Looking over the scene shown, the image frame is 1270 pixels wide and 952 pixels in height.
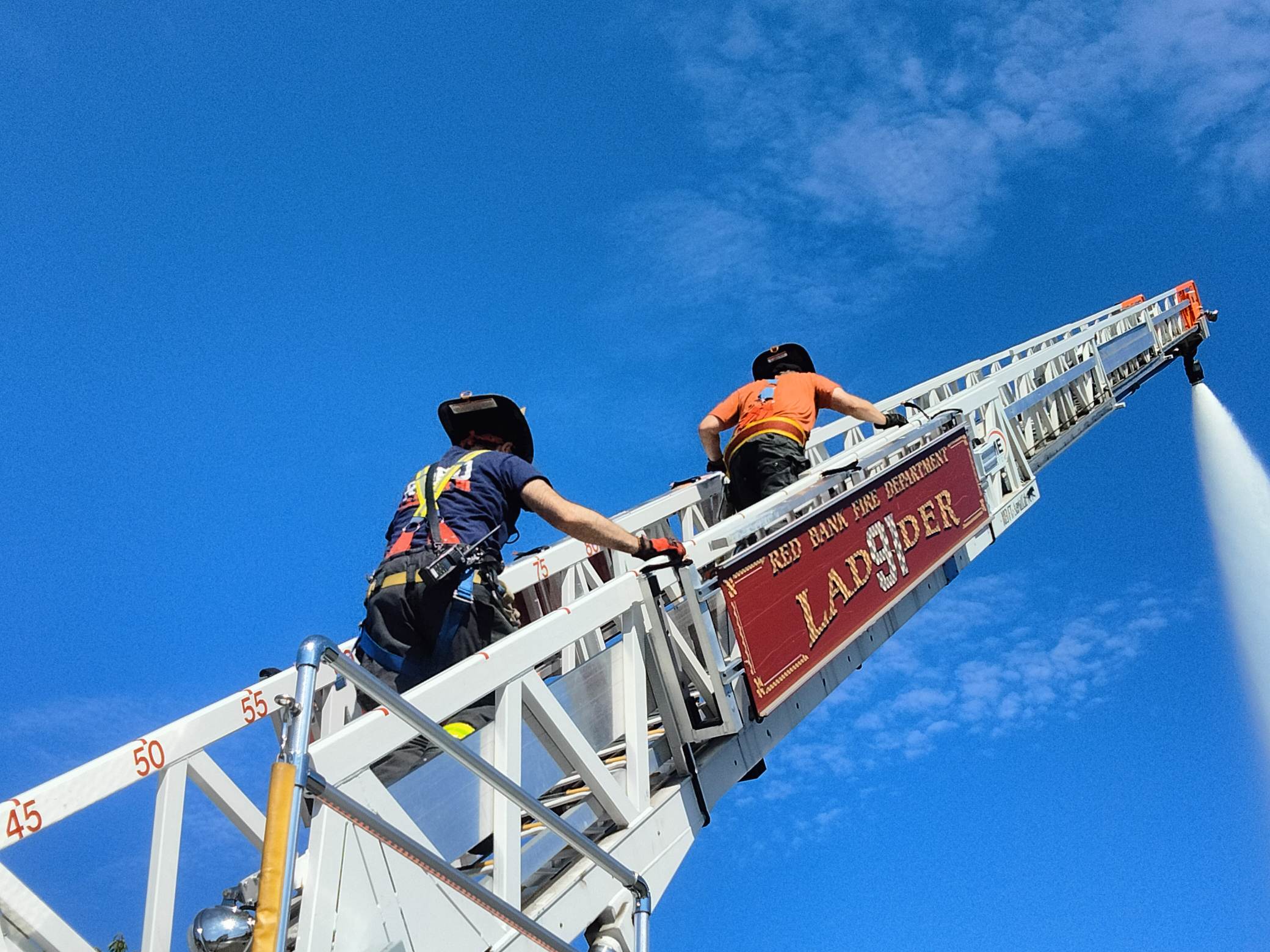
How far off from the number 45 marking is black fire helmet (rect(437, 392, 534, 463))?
211cm

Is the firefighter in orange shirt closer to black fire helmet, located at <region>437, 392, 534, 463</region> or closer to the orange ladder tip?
black fire helmet, located at <region>437, 392, 534, 463</region>

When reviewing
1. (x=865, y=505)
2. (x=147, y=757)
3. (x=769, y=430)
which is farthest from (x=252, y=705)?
(x=769, y=430)

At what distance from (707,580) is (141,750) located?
2.06 metres

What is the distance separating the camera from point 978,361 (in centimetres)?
946

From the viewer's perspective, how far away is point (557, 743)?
3.70 meters

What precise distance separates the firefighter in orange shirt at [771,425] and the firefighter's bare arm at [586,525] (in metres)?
2.59

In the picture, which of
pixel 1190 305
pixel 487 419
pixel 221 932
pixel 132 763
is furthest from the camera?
pixel 1190 305

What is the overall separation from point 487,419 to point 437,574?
3.51 ft

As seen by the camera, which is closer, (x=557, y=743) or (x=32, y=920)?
(x=32, y=920)

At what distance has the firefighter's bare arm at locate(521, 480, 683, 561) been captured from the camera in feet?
13.0

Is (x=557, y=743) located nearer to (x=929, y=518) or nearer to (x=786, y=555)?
(x=786, y=555)

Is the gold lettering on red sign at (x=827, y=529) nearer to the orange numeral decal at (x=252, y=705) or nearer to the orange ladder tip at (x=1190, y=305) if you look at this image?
the orange numeral decal at (x=252, y=705)

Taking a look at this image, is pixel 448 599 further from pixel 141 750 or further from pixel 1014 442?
pixel 1014 442

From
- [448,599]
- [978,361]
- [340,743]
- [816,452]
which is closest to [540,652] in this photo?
[448,599]
